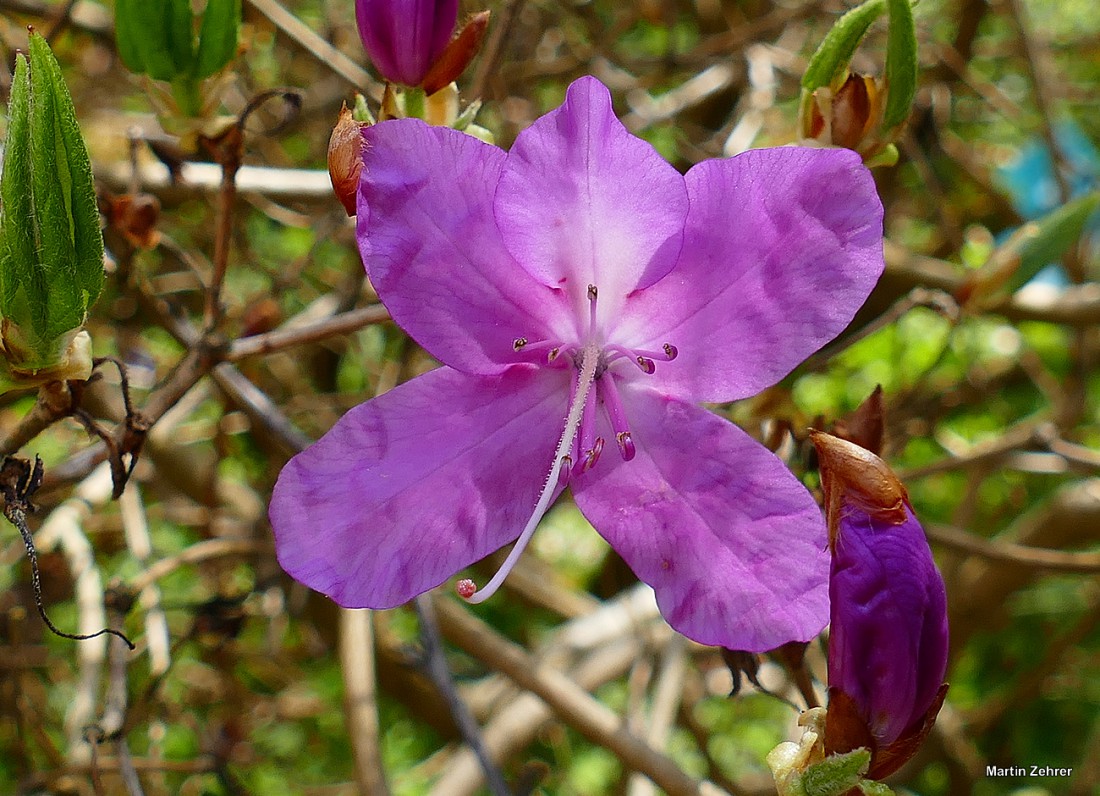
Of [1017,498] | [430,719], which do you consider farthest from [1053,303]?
[430,719]

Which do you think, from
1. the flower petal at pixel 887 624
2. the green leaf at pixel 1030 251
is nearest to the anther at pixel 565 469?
the flower petal at pixel 887 624

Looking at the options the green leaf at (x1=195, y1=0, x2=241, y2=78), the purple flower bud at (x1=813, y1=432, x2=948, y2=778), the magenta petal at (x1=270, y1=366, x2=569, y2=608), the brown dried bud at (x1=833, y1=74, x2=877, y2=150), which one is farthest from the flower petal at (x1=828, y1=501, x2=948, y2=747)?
the green leaf at (x1=195, y1=0, x2=241, y2=78)

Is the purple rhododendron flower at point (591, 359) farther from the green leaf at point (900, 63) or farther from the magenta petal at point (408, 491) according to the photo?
the green leaf at point (900, 63)

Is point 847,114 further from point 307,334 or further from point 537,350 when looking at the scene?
point 307,334

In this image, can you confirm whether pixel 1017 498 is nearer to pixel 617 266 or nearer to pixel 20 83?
pixel 617 266

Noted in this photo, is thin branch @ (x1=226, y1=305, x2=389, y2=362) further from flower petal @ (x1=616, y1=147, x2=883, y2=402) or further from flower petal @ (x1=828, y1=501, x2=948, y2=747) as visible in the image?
flower petal @ (x1=828, y1=501, x2=948, y2=747)

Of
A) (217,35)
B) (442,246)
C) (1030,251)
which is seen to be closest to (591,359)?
(442,246)
